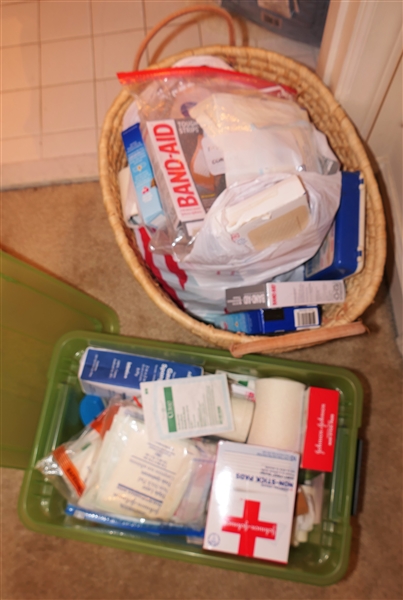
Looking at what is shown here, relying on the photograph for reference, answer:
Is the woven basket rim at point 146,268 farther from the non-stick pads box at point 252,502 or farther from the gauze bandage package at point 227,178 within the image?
the non-stick pads box at point 252,502

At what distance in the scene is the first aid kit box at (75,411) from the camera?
0.75 metres

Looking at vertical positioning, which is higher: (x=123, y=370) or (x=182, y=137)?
(x=182, y=137)

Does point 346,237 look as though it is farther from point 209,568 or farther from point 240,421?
point 209,568

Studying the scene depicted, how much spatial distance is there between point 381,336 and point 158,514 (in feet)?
2.00

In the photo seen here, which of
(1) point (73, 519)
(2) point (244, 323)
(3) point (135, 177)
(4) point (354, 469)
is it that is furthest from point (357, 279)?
(1) point (73, 519)

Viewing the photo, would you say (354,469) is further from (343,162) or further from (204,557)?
(343,162)

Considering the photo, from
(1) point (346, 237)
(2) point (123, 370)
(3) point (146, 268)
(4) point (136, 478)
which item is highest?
(1) point (346, 237)

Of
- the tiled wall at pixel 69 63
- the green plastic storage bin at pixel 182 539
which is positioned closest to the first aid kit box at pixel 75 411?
the green plastic storage bin at pixel 182 539

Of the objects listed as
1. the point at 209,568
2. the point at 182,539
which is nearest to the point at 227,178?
the point at 182,539

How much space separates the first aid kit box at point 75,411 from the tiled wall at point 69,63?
1.64 feet

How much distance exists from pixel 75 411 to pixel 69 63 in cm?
98

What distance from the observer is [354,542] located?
0.95 m

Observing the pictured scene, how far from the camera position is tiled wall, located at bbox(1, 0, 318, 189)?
122 cm

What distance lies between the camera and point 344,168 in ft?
3.04
